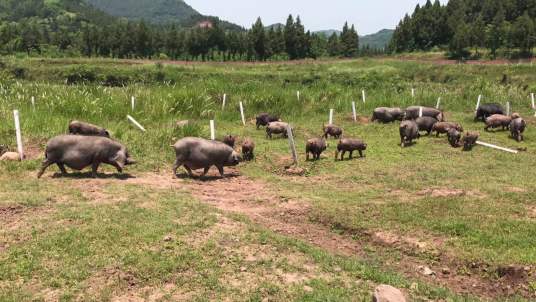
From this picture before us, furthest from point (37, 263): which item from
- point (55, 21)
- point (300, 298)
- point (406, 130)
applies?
point (55, 21)

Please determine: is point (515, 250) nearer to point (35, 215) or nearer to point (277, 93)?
point (35, 215)

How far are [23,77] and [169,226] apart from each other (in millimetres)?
46206

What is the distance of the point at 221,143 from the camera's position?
12977mm

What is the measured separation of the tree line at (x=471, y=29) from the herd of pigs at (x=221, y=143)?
4221 centimetres

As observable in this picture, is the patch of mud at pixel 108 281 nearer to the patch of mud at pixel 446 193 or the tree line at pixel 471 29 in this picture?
the patch of mud at pixel 446 193

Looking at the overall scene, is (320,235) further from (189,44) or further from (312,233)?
(189,44)

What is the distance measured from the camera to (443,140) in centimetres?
1852

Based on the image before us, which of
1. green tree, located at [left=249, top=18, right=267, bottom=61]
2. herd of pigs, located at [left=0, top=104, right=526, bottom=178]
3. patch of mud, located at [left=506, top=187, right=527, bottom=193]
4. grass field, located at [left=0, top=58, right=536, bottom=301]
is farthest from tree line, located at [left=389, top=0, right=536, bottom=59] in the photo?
patch of mud, located at [left=506, top=187, right=527, bottom=193]

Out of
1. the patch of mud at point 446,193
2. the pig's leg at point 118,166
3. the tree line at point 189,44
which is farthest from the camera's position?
the tree line at point 189,44

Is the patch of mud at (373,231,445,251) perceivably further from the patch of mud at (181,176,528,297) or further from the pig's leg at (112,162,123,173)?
the pig's leg at (112,162,123,173)

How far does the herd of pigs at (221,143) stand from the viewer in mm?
11219

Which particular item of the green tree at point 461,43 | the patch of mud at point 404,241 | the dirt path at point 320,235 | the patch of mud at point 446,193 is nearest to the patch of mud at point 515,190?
the patch of mud at point 446,193

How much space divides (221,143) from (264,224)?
4.20 m

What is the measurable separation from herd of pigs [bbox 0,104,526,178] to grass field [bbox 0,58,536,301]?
446 millimetres
